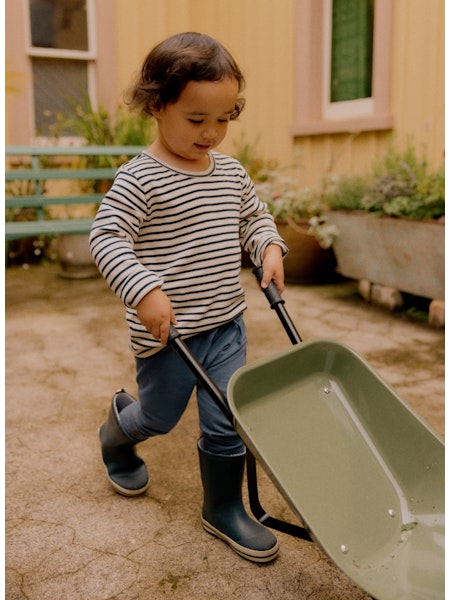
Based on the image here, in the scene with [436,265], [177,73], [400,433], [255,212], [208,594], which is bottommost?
[208,594]

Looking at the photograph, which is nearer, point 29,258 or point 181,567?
point 181,567

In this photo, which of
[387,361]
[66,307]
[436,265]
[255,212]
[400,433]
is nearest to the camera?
[400,433]

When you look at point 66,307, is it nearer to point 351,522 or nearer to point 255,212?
point 255,212

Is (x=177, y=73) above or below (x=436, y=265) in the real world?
above

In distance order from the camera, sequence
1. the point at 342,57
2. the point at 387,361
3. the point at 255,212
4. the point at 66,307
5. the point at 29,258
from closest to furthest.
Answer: the point at 255,212 → the point at 387,361 → the point at 66,307 → the point at 342,57 → the point at 29,258

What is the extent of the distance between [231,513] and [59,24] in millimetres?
5181

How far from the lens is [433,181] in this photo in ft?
12.1

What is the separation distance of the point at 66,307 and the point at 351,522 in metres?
3.05

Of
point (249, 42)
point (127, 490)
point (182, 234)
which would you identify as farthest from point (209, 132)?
point (249, 42)

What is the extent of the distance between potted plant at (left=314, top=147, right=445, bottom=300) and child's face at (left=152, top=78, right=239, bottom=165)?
7.07 feet

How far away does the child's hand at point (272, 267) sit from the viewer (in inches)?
66.1

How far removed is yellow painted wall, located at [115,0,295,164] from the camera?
5418 millimetres

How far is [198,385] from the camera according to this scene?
1.66 meters

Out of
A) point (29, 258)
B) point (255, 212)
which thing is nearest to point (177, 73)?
point (255, 212)
